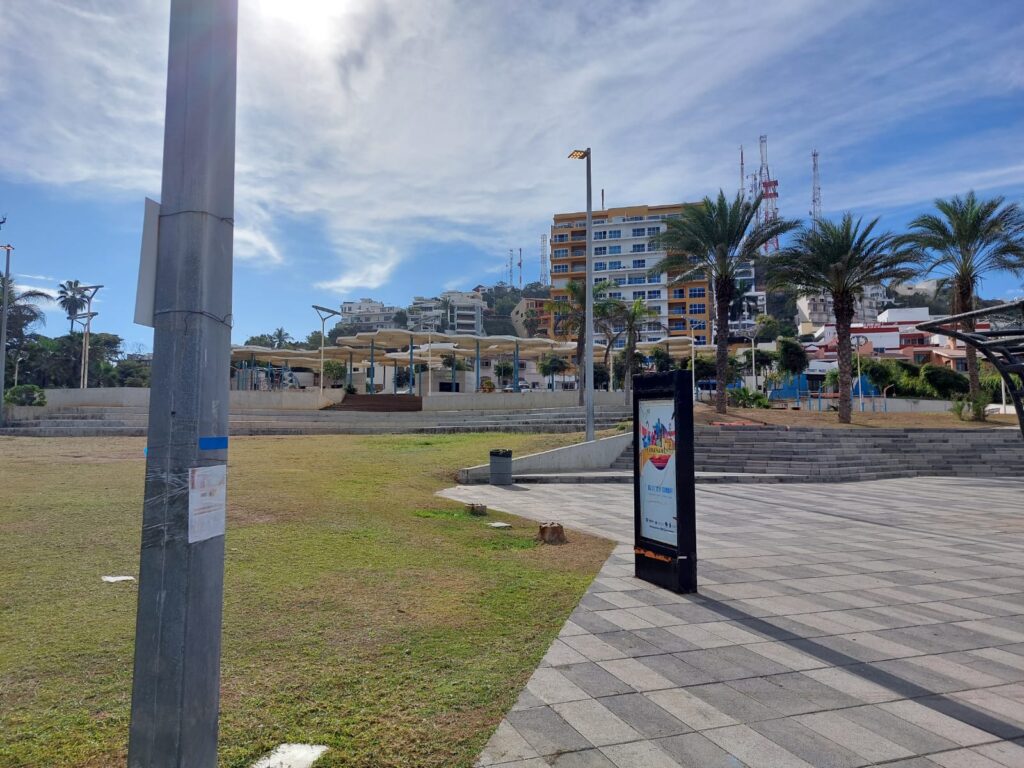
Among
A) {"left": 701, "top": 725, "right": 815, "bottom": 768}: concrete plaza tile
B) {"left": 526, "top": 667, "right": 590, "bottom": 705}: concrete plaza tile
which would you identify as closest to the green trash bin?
{"left": 526, "top": 667, "right": 590, "bottom": 705}: concrete plaza tile

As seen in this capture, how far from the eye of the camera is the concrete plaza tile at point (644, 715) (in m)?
3.58

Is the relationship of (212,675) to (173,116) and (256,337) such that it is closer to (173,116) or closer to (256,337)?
(173,116)

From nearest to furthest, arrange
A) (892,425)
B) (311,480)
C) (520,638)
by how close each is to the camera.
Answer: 1. (520,638)
2. (311,480)
3. (892,425)

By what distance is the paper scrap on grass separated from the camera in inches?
120

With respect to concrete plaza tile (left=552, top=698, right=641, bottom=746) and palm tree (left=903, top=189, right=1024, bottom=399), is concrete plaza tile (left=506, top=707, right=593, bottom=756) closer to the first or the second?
concrete plaza tile (left=552, top=698, right=641, bottom=746)

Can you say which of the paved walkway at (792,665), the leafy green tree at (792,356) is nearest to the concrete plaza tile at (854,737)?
the paved walkway at (792,665)

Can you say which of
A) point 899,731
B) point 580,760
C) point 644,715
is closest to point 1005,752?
point 899,731

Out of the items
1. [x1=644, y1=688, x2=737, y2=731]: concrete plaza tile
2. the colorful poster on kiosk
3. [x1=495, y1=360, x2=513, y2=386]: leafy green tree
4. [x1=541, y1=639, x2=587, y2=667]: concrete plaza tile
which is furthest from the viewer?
[x1=495, y1=360, x2=513, y2=386]: leafy green tree

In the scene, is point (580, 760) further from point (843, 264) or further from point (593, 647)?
point (843, 264)

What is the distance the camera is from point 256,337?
331 ft

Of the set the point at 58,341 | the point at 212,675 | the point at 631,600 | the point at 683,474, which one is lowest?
the point at 631,600

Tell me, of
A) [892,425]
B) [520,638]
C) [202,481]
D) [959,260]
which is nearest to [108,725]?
[202,481]

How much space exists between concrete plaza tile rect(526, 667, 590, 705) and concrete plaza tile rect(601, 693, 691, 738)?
186 mm

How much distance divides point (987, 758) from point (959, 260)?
30707 millimetres
